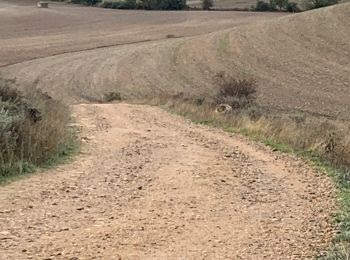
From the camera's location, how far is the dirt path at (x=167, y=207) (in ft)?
22.9

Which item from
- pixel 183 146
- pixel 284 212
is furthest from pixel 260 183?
pixel 183 146

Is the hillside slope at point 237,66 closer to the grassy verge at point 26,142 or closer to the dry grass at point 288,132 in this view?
the dry grass at point 288,132

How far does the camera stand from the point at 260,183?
1071 centimetres

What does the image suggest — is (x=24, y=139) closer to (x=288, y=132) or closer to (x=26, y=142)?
(x=26, y=142)

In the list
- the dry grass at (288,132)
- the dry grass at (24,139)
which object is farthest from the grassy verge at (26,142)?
the dry grass at (288,132)

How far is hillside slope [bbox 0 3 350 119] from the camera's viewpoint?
36.5 meters

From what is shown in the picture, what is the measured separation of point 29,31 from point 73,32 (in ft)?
15.8

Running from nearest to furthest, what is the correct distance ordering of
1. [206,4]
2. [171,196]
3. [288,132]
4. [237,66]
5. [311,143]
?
[171,196], [311,143], [288,132], [237,66], [206,4]

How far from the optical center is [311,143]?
1470cm

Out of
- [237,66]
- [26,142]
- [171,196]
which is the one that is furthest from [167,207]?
[237,66]

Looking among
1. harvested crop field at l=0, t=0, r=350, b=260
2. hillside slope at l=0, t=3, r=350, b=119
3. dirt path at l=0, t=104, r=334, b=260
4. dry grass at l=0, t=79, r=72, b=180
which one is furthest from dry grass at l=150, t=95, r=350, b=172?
hillside slope at l=0, t=3, r=350, b=119

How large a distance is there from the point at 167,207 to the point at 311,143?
6.77m

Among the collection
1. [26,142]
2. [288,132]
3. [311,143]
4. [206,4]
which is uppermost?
[26,142]

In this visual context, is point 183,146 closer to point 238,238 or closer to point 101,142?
point 101,142
